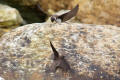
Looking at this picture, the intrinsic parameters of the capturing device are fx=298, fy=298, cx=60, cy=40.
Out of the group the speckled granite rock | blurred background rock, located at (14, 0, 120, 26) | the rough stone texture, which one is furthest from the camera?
the rough stone texture

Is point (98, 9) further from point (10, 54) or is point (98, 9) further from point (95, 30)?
point (10, 54)

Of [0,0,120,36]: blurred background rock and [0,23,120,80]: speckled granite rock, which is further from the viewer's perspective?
[0,0,120,36]: blurred background rock

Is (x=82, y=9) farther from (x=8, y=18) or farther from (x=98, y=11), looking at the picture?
(x=8, y=18)

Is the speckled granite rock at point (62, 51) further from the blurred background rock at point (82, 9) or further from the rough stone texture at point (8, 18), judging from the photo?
the rough stone texture at point (8, 18)

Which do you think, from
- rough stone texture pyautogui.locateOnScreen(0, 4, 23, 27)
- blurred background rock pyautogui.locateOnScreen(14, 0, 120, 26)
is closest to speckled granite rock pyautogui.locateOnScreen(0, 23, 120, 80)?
blurred background rock pyautogui.locateOnScreen(14, 0, 120, 26)

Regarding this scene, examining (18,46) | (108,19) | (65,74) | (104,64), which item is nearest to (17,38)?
(18,46)

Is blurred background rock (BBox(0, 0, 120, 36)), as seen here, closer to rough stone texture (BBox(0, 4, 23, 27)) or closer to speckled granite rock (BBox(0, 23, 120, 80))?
rough stone texture (BBox(0, 4, 23, 27))
